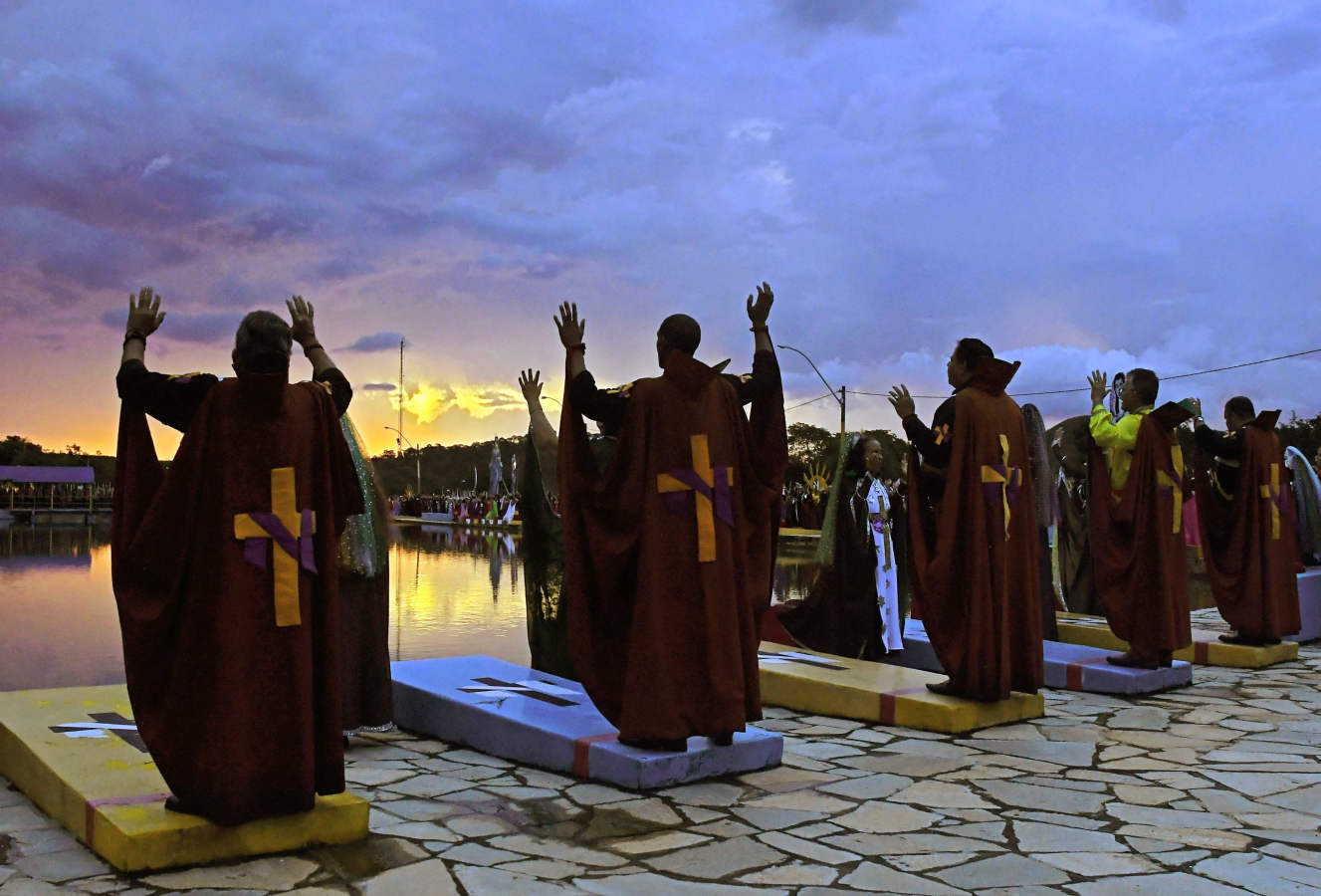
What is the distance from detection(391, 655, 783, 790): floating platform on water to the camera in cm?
509

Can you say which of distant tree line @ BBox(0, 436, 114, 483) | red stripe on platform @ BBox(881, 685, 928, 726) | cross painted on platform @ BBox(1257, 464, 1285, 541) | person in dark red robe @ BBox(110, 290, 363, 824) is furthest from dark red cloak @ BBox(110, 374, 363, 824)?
distant tree line @ BBox(0, 436, 114, 483)

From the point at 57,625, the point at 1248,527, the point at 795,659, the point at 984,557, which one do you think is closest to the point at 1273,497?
the point at 1248,527

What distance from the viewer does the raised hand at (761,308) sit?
5.68 m

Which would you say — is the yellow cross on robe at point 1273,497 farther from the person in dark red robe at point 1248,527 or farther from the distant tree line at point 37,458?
the distant tree line at point 37,458

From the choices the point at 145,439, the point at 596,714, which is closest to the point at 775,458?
the point at 596,714

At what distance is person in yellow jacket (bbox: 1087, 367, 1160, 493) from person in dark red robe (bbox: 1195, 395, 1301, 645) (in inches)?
52.4

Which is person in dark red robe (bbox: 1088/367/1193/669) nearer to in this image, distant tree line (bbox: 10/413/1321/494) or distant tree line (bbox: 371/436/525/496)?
distant tree line (bbox: 10/413/1321/494)

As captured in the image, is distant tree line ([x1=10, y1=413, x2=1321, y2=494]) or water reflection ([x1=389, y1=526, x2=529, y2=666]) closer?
water reflection ([x1=389, y1=526, x2=529, y2=666])

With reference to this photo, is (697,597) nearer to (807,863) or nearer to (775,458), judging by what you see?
(775,458)

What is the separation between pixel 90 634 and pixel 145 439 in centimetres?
833

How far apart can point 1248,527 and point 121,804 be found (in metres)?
8.81

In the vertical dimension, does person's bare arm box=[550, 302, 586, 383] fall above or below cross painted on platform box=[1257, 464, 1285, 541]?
above

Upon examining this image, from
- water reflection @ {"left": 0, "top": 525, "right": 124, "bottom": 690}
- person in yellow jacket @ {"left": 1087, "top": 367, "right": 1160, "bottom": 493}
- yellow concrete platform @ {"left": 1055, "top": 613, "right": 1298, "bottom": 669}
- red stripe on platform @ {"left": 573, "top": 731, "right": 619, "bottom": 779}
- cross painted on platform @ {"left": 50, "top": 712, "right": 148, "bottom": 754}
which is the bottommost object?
yellow concrete platform @ {"left": 1055, "top": 613, "right": 1298, "bottom": 669}

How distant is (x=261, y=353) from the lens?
403 cm
